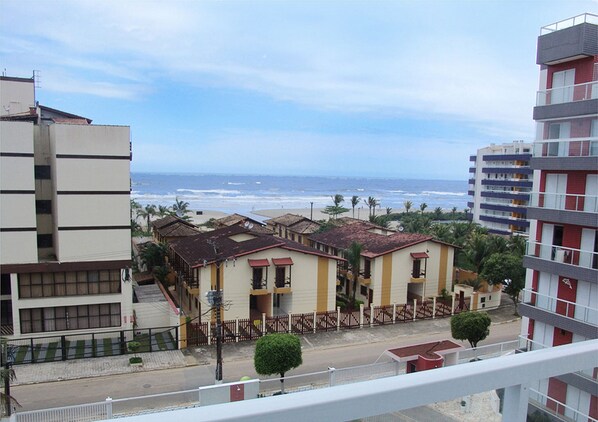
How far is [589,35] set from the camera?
40.6 ft

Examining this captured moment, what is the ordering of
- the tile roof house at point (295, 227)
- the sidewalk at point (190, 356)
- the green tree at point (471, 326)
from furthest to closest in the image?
the tile roof house at point (295, 227)
the green tree at point (471, 326)
the sidewalk at point (190, 356)

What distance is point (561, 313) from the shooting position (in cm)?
1308

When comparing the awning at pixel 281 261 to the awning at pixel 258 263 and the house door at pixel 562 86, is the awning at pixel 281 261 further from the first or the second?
the house door at pixel 562 86

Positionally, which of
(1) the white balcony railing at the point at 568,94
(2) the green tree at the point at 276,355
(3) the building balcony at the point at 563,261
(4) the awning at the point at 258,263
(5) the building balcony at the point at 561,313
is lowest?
(2) the green tree at the point at 276,355

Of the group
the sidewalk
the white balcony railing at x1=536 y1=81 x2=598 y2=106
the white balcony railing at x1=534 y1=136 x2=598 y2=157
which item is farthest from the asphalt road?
the white balcony railing at x1=536 y1=81 x2=598 y2=106

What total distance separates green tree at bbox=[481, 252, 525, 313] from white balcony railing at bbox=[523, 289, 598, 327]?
994 cm

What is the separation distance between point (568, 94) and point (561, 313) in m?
5.65

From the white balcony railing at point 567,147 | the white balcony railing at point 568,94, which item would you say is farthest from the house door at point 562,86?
the white balcony railing at point 567,147

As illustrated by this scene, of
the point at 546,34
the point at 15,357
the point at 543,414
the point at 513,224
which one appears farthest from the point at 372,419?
the point at 513,224

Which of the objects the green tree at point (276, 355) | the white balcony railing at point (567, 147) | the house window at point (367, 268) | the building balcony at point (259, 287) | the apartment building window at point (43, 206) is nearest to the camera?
the white balcony railing at point (567, 147)

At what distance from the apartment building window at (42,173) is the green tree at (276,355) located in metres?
12.4

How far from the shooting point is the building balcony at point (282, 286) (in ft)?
72.5

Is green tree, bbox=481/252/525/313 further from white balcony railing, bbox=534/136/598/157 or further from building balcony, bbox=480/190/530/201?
building balcony, bbox=480/190/530/201

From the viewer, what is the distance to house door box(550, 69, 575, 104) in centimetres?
1291
